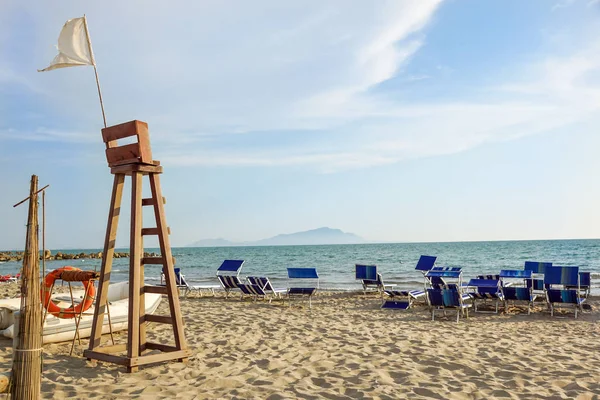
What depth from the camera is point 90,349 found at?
15.9 ft

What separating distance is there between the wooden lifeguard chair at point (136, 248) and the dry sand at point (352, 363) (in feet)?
0.47

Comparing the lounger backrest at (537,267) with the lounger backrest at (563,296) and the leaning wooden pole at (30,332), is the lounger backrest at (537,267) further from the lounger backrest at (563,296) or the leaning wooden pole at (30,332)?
the leaning wooden pole at (30,332)

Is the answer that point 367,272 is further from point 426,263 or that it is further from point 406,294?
point 406,294

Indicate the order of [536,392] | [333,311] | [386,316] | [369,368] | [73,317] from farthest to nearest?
[333,311], [386,316], [73,317], [369,368], [536,392]

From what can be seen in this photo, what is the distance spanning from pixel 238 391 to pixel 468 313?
Result: 574 centimetres

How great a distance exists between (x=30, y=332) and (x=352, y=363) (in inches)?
111

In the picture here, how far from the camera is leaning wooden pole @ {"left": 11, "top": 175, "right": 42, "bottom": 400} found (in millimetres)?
3027

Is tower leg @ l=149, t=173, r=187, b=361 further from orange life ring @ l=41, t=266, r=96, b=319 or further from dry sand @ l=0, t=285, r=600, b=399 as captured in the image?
orange life ring @ l=41, t=266, r=96, b=319

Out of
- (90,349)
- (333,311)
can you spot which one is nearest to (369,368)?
(90,349)

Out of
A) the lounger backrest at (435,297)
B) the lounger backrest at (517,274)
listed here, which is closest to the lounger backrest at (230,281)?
the lounger backrest at (435,297)

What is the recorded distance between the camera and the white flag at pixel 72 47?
4.73 meters

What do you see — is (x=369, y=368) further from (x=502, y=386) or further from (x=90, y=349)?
(x=90, y=349)

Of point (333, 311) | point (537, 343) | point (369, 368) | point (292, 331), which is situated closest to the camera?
point (369, 368)

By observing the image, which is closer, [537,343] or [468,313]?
[537,343]
